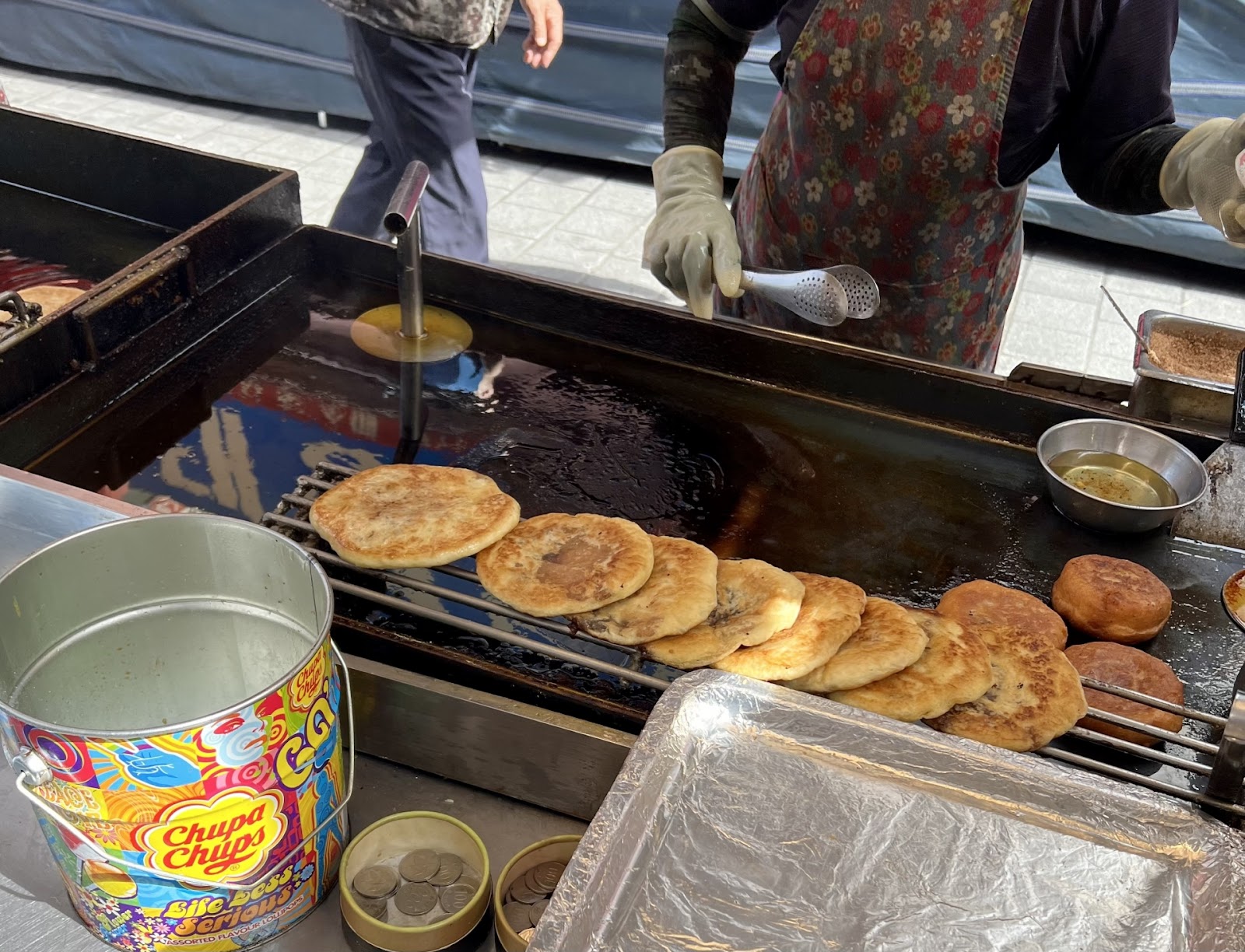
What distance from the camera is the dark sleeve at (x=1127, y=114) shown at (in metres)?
2.34

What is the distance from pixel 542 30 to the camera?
4496mm

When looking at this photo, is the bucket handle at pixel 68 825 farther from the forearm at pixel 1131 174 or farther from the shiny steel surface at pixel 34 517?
the forearm at pixel 1131 174

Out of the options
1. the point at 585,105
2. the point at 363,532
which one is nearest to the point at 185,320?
the point at 363,532

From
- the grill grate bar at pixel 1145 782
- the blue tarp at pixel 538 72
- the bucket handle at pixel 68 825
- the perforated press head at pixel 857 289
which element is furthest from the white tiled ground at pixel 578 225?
the bucket handle at pixel 68 825

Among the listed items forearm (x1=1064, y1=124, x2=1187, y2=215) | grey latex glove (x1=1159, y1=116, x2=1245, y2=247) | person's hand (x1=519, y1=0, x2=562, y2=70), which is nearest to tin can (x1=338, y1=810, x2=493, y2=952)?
grey latex glove (x1=1159, y1=116, x2=1245, y2=247)

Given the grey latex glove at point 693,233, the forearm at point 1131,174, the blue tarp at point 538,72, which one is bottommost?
the blue tarp at point 538,72

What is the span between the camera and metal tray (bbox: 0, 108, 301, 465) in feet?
7.22

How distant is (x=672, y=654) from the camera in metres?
1.56

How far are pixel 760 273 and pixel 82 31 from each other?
23.3 ft

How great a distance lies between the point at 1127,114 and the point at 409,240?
1.79m

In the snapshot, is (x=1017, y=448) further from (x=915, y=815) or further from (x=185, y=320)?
(x=185, y=320)

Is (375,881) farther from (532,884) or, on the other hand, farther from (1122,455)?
(1122,455)

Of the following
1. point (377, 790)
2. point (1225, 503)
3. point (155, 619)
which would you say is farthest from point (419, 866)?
point (1225, 503)

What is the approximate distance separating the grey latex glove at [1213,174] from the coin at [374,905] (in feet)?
7.02
